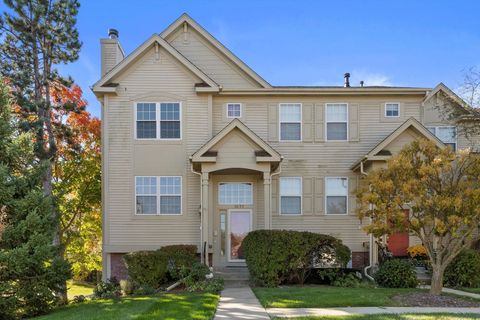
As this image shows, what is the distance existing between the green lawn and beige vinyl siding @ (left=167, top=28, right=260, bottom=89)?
8.90m

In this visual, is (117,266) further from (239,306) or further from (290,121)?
(290,121)

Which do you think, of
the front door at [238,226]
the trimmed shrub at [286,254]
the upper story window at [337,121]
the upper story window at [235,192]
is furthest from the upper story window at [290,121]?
the trimmed shrub at [286,254]

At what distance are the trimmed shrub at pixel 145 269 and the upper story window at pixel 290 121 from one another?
6987mm

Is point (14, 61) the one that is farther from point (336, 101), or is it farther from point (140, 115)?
point (336, 101)

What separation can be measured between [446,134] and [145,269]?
1279cm

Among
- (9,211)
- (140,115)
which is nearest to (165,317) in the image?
(9,211)

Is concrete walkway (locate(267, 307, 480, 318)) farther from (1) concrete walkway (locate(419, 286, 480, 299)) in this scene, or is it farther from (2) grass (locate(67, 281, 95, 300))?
(2) grass (locate(67, 281, 95, 300))

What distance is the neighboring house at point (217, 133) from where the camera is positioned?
1563 cm

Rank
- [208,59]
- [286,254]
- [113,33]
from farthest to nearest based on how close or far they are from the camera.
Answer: [113,33] < [208,59] < [286,254]

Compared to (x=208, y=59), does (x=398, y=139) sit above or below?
below

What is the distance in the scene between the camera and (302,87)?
1664cm

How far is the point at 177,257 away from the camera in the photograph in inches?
537

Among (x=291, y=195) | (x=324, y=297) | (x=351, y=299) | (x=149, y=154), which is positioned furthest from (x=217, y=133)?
(x=351, y=299)

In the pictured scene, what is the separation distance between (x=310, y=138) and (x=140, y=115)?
A: 6.76 meters
